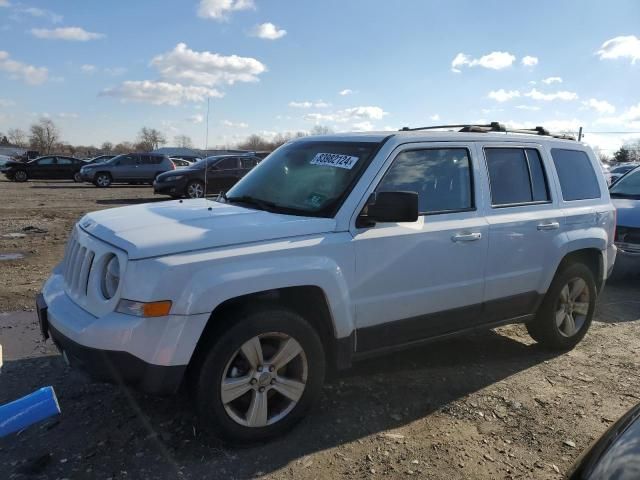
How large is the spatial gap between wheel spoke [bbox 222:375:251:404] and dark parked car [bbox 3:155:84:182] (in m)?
29.1

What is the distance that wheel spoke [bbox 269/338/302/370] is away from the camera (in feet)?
10.8

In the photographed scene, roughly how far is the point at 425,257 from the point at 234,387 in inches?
61.4

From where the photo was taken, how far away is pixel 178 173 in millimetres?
18062

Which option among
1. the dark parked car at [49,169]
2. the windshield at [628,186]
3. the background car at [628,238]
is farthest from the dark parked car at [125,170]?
the background car at [628,238]

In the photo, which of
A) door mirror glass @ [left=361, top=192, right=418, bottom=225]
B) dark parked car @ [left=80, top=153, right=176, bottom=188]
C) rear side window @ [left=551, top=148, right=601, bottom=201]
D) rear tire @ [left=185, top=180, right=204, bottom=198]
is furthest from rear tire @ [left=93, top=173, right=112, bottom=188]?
door mirror glass @ [left=361, top=192, right=418, bottom=225]

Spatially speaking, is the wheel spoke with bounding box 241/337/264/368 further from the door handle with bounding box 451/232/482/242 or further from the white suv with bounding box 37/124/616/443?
the door handle with bounding box 451/232/482/242

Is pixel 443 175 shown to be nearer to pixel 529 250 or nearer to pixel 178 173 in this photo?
pixel 529 250

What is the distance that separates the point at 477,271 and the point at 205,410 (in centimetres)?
222

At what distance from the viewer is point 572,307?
504 cm

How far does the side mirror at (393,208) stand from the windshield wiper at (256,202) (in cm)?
67

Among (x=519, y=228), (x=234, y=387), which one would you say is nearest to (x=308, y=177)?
(x=234, y=387)

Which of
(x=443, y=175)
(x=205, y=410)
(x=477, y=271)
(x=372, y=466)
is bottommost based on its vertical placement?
(x=372, y=466)

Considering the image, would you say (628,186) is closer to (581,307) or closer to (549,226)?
(581,307)

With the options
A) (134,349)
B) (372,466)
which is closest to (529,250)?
(372,466)
